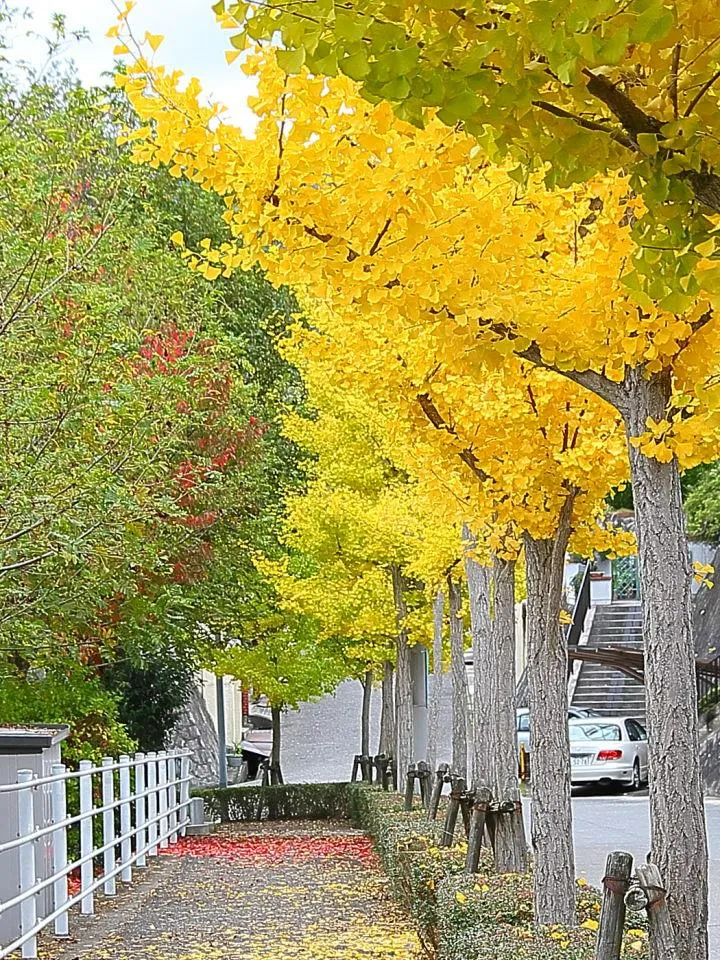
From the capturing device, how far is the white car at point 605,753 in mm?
26719

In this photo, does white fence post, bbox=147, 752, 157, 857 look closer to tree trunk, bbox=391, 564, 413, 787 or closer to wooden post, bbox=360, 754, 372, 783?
tree trunk, bbox=391, 564, 413, 787

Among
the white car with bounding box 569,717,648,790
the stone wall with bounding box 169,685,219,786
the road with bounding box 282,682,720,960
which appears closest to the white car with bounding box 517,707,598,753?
the white car with bounding box 569,717,648,790

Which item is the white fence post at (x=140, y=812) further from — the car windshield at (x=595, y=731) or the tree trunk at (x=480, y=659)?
the car windshield at (x=595, y=731)

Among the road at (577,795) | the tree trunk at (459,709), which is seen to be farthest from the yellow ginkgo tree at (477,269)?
the tree trunk at (459,709)

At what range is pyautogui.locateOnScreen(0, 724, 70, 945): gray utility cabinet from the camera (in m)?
9.49

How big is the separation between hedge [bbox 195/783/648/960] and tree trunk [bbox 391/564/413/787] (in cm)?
346

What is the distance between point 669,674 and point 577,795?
23167 millimetres

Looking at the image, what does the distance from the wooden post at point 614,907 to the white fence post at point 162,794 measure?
38.4 feet

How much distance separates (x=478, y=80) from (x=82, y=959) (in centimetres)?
773

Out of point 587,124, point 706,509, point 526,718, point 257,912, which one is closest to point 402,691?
point 257,912

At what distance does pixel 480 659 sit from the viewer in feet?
36.0

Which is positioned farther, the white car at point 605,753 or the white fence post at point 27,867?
the white car at point 605,753

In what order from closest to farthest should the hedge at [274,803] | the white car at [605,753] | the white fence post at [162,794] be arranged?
the white fence post at [162,794]
the hedge at [274,803]
the white car at [605,753]

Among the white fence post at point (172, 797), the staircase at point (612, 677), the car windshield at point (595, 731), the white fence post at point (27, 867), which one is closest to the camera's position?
the white fence post at point (27, 867)
